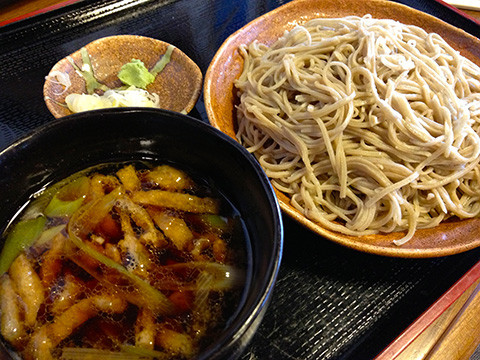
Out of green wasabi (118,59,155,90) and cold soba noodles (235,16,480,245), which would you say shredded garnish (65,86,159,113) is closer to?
green wasabi (118,59,155,90)

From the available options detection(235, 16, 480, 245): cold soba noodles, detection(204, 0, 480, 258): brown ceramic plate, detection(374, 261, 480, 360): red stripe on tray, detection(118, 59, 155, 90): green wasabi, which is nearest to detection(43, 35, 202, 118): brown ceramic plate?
detection(118, 59, 155, 90): green wasabi

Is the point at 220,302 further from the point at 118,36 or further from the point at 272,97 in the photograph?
the point at 118,36

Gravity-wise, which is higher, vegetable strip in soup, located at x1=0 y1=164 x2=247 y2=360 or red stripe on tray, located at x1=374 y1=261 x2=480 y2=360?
vegetable strip in soup, located at x1=0 y1=164 x2=247 y2=360

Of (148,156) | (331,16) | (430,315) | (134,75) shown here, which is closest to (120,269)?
(148,156)

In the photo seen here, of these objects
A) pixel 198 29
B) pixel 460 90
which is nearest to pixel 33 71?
pixel 198 29

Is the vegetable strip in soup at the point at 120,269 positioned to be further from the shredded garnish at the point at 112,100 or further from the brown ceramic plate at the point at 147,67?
the brown ceramic plate at the point at 147,67
